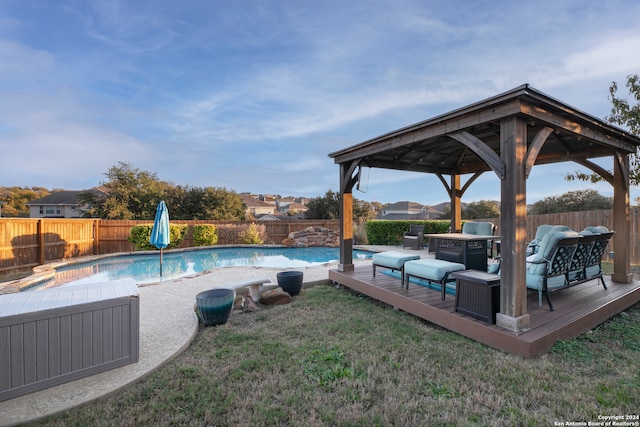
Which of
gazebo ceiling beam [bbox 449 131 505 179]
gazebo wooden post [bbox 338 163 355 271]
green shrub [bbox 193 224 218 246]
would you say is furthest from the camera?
green shrub [bbox 193 224 218 246]

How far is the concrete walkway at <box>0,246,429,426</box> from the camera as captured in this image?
221 cm

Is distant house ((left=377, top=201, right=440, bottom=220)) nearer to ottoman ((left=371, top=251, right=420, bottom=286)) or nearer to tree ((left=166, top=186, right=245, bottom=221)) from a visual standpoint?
tree ((left=166, top=186, right=245, bottom=221))

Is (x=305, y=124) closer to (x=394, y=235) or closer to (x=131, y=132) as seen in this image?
(x=394, y=235)

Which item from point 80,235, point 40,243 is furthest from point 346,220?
point 80,235

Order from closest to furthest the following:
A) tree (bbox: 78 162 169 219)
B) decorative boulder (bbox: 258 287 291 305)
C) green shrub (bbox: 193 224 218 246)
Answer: decorative boulder (bbox: 258 287 291 305), green shrub (bbox: 193 224 218 246), tree (bbox: 78 162 169 219)

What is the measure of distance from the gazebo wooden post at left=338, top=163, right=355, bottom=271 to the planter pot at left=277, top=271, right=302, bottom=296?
1.26 metres

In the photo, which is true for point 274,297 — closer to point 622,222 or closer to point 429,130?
point 429,130

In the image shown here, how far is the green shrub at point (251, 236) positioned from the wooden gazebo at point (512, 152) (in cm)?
918

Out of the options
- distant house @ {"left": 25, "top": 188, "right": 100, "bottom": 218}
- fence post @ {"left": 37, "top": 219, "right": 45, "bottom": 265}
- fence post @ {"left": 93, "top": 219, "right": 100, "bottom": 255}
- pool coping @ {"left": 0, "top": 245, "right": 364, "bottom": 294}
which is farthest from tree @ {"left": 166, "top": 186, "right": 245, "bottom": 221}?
distant house @ {"left": 25, "top": 188, "right": 100, "bottom": 218}

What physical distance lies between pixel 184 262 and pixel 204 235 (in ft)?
9.96

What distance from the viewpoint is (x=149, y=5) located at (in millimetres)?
6570

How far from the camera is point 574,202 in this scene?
70.0 feet

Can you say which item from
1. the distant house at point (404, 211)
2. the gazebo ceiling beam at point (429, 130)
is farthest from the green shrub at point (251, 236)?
the distant house at point (404, 211)

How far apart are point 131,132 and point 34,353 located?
1674cm
